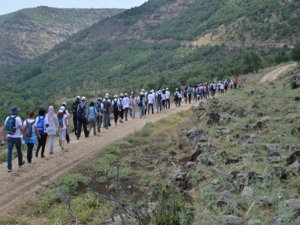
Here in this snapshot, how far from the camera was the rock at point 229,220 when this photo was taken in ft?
21.0

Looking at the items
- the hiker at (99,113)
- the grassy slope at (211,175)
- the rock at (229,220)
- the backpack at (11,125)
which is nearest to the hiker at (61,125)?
the grassy slope at (211,175)

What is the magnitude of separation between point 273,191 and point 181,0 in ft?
503

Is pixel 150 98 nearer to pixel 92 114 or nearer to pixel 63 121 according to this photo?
pixel 92 114

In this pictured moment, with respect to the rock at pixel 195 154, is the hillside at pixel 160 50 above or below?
above

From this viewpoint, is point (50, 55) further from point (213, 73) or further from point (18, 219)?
point (18, 219)

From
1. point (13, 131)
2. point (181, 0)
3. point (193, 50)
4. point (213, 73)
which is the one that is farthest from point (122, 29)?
point (13, 131)

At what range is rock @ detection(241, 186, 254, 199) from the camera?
23.7 ft

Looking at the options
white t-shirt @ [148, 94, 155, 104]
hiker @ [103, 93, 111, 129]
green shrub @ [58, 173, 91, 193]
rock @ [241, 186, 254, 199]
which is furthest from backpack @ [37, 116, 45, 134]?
white t-shirt @ [148, 94, 155, 104]

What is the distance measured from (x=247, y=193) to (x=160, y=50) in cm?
10661

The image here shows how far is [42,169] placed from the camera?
1266 cm

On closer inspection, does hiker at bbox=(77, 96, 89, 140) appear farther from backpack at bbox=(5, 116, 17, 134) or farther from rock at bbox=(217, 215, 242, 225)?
rock at bbox=(217, 215, 242, 225)

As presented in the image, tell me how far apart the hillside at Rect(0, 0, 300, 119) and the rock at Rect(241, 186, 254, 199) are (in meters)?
45.4

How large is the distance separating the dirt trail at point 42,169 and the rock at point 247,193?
4373mm

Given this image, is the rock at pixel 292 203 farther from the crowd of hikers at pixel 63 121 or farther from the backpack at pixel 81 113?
the backpack at pixel 81 113
